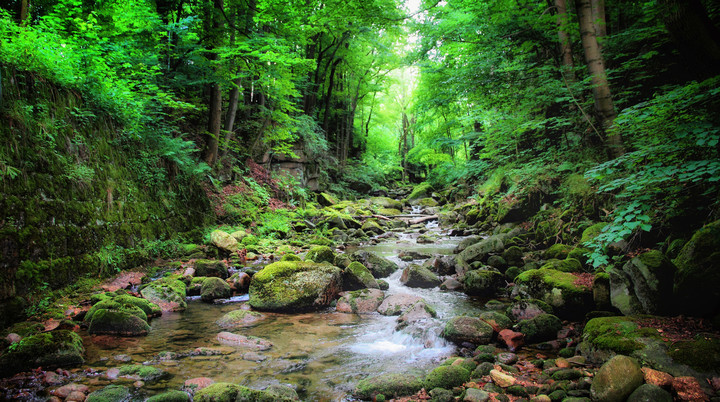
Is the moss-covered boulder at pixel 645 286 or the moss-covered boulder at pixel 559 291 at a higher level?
the moss-covered boulder at pixel 645 286

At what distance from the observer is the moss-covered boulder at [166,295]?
5.45m

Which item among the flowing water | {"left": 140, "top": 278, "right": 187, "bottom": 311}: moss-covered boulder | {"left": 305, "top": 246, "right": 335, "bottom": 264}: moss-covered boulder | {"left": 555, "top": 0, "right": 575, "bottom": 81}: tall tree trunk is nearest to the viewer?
the flowing water

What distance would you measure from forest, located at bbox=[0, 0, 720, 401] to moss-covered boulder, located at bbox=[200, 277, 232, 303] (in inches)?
1.5

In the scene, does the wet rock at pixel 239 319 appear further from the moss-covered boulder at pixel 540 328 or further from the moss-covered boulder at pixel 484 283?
the moss-covered boulder at pixel 484 283

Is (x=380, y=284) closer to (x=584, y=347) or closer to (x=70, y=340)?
(x=584, y=347)

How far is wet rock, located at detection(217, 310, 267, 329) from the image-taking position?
4.99m

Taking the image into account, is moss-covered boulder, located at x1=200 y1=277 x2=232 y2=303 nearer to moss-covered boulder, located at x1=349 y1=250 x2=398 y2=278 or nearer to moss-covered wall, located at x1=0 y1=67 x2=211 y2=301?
moss-covered wall, located at x1=0 y1=67 x2=211 y2=301

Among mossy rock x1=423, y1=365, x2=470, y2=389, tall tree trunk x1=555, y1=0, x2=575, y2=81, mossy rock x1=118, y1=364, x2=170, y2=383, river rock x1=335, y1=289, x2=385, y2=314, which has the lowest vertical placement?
river rock x1=335, y1=289, x2=385, y2=314

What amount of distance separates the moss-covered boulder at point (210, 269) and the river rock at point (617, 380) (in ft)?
21.8

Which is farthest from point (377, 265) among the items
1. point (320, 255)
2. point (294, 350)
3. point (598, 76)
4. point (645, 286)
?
point (598, 76)

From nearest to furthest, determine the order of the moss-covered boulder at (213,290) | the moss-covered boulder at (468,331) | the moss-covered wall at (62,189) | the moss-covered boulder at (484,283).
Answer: the moss-covered wall at (62,189), the moss-covered boulder at (468,331), the moss-covered boulder at (213,290), the moss-covered boulder at (484,283)

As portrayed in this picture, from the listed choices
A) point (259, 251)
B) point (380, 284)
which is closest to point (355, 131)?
point (259, 251)

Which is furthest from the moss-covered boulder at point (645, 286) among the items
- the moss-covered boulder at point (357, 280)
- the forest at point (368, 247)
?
the moss-covered boulder at point (357, 280)

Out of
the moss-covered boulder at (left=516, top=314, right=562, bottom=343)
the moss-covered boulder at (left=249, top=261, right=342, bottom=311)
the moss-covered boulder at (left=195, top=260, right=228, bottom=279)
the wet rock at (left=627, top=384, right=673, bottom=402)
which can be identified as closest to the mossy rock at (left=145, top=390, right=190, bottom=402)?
the moss-covered boulder at (left=249, top=261, right=342, bottom=311)
